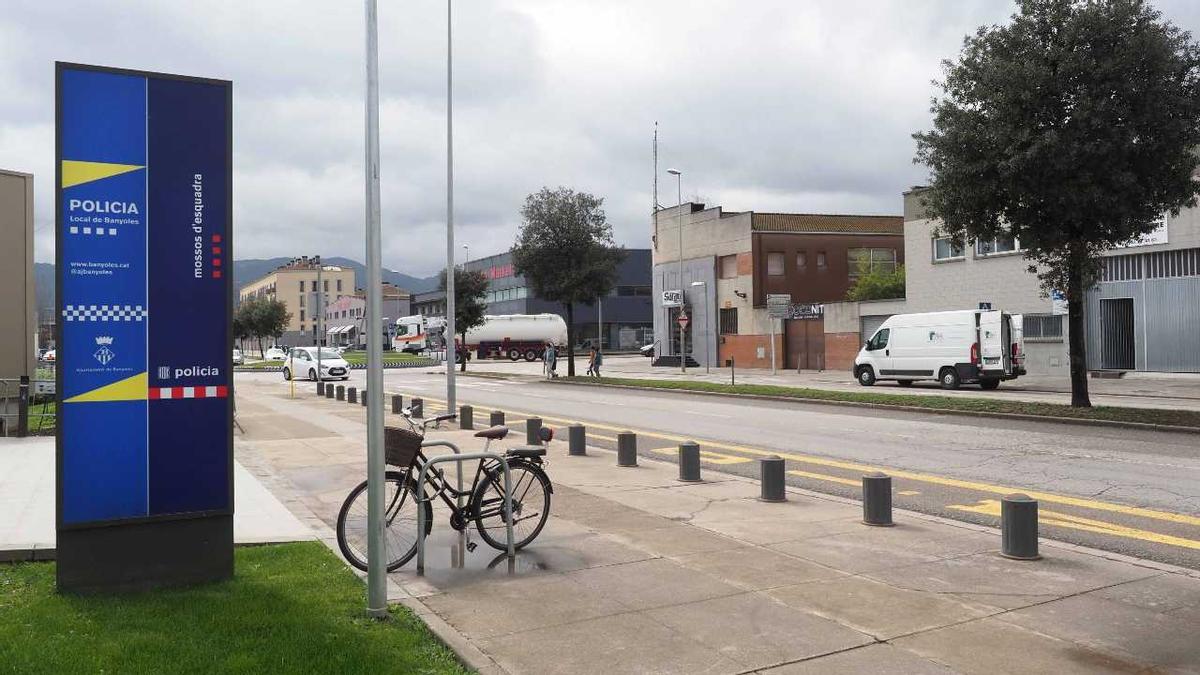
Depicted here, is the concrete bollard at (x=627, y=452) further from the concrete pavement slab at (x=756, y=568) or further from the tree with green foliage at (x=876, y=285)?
the tree with green foliage at (x=876, y=285)

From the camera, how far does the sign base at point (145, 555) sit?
5.79 meters

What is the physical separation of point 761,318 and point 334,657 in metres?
46.3

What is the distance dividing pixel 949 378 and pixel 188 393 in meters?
27.4

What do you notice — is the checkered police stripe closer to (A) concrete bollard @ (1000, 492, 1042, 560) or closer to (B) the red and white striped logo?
(B) the red and white striped logo

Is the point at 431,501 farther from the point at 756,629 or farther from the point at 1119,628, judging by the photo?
the point at 1119,628

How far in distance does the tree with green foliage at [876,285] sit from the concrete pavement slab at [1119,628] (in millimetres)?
46863

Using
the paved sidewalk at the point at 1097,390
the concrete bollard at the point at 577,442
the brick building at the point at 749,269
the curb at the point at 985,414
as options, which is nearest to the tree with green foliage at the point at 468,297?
the brick building at the point at 749,269

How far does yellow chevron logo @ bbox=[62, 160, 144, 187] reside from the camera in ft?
18.9

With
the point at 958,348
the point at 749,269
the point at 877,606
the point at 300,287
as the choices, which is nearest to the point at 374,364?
the point at 877,606

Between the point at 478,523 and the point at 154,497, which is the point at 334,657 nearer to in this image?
the point at 154,497

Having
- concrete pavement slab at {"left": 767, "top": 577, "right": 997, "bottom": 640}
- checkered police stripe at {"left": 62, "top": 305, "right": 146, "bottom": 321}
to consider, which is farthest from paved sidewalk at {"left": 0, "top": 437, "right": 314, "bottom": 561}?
concrete pavement slab at {"left": 767, "top": 577, "right": 997, "bottom": 640}

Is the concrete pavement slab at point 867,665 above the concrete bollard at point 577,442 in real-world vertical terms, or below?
below

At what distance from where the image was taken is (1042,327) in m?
35.1

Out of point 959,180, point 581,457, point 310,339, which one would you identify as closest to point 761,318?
point 959,180
